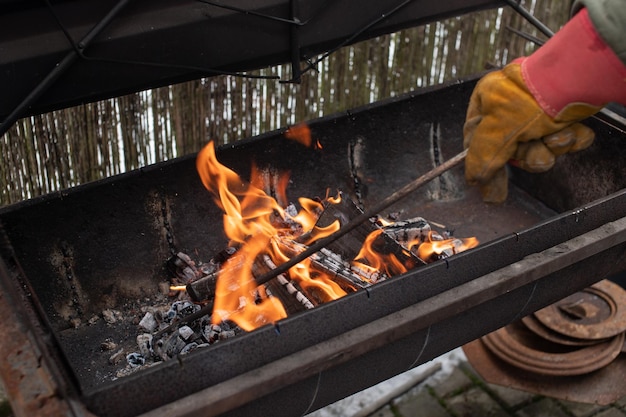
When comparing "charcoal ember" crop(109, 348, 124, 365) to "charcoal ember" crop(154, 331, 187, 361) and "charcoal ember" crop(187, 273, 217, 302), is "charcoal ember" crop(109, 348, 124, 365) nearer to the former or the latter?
"charcoal ember" crop(154, 331, 187, 361)

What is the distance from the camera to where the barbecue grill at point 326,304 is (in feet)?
6.79

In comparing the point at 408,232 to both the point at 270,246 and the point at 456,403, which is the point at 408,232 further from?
the point at 456,403

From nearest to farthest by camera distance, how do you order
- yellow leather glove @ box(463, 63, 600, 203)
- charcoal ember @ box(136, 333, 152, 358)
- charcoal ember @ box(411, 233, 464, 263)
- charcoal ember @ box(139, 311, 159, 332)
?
yellow leather glove @ box(463, 63, 600, 203) → charcoal ember @ box(136, 333, 152, 358) → charcoal ember @ box(139, 311, 159, 332) → charcoal ember @ box(411, 233, 464, 263)

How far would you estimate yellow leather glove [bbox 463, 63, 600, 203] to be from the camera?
2518 millimetres

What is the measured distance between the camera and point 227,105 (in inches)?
180

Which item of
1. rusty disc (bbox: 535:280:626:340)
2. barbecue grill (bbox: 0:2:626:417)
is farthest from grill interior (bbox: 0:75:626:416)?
rusty disc (bbox: 535:280:626:340)

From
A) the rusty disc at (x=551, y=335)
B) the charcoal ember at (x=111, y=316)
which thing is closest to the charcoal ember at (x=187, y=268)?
the charcoal ember at (x=111, y=316)

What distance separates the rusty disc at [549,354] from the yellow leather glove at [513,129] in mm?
1373

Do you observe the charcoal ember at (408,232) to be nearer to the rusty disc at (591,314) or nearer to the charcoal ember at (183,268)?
the rusty disc at (591,314)

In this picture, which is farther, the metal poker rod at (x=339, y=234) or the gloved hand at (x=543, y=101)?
the metal poker rod at (x=339, y=234)

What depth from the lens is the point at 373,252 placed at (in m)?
3.18

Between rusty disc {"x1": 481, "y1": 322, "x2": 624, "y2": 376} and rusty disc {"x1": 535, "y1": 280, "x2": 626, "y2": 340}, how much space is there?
10 centimetres

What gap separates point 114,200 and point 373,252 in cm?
119

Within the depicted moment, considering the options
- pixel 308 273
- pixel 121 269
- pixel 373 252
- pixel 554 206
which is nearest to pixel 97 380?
pixel 121 269
